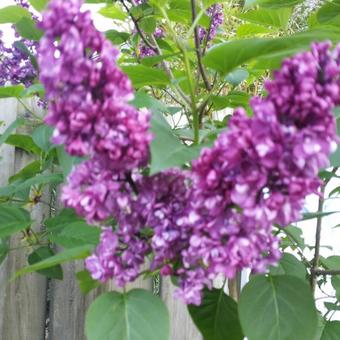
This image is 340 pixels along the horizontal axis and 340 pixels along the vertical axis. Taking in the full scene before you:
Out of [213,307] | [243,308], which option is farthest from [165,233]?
[213,307]

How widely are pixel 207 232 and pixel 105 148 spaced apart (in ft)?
0.47

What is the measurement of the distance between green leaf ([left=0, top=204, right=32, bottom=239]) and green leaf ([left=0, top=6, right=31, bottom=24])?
20.4 inches

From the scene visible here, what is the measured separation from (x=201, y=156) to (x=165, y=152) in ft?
0.13

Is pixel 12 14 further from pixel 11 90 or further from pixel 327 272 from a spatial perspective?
pixel 327 272

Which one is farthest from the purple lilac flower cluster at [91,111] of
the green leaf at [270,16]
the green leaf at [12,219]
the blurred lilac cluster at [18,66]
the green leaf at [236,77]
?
the blurred lilac cluster at [18,66]

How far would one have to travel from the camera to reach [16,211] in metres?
1.30

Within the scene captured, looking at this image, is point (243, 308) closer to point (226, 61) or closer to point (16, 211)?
point (226, 61)

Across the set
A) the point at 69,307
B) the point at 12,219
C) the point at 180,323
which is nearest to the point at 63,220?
the point at 12,219

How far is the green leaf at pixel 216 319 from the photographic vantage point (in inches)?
37.8

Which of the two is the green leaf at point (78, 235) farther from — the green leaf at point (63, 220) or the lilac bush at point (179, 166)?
the lilac bush at point (179, 166)

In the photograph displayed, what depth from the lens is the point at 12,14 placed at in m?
1.42

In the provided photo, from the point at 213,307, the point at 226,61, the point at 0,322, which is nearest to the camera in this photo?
the point at 226,61

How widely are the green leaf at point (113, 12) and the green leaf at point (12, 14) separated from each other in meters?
0.33

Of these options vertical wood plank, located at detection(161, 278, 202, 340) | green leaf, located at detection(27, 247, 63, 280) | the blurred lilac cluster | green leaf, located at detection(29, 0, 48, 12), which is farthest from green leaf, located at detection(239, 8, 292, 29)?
vertical wood plank, located at detection(161, 278, 202, 340)
